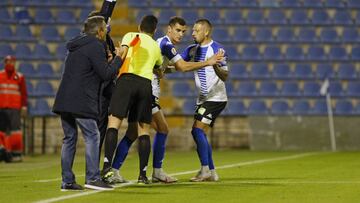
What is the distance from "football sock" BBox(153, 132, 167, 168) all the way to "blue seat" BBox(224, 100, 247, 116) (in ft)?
39.1

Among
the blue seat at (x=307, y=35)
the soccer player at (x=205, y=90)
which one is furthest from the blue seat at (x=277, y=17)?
the soccer player at (x=205, y=90)

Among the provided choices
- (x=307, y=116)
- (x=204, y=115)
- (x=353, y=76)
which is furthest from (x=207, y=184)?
(x=353, y=76)

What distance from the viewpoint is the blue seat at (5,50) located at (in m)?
23.6

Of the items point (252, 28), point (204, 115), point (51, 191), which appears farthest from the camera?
point (252, 28)

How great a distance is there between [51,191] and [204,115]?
106 inches

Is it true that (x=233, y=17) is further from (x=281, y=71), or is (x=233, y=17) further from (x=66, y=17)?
(x=66, y=17)

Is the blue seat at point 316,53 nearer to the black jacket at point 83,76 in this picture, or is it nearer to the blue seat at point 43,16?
the blue seat at point 43,16

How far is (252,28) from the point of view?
80.2 feet

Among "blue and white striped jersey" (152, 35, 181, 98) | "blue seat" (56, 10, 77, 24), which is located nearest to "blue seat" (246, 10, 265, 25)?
"blue seat" (56, 10, 77, 24)

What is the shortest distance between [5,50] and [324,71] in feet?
26.5

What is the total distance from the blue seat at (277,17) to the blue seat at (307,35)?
527 millimetres

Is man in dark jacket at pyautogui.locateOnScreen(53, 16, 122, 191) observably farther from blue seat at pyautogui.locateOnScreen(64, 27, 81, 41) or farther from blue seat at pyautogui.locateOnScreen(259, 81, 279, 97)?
blue seat at pyautogui.locateOnScreen(64, 27, 81, 41)

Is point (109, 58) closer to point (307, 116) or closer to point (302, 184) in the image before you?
point (302, 184)

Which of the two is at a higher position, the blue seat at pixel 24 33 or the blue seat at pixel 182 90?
the blue seat at pixel 24 33
